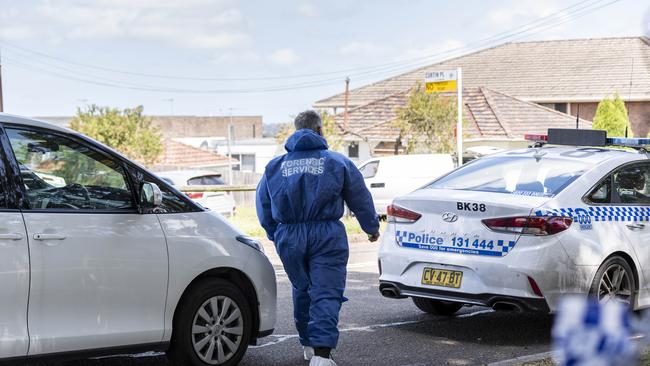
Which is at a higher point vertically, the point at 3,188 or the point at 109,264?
the point at 3,188

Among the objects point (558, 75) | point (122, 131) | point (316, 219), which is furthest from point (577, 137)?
point (122, 131)

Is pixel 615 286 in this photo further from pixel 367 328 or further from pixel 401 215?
pixel 367 328

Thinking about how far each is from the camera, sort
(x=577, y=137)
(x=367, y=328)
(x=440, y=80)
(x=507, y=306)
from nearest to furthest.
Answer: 1. (x=507, y=306)
2. (x=367, y=328)
3. (x=577, y=137)
4. (x=440, y=80)

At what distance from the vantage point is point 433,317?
8453mm

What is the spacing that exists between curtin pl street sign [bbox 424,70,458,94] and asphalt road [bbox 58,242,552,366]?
59.8 ft

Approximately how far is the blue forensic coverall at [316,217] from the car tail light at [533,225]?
1169 millimetres

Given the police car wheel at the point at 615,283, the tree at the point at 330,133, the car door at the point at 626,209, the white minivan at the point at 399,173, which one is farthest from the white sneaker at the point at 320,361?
the tree at the point at 330,133

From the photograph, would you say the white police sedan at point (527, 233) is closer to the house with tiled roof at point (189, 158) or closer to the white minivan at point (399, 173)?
the white minivan at point (399, 173)

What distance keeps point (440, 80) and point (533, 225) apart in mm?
20912

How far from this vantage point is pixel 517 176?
7652 millimetres

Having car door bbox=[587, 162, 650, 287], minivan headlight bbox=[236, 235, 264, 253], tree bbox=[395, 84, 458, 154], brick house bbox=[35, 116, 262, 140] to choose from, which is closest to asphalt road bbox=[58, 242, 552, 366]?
minivan headlight bbox=[236, 235, 264, 253]

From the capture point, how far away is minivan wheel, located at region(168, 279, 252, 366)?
232 inches

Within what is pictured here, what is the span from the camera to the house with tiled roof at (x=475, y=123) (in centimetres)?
3728

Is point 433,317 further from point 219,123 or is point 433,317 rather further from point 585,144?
point 219,123
